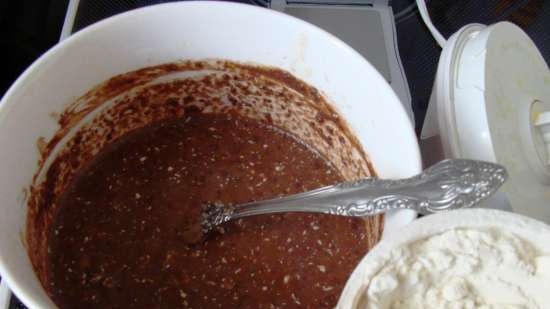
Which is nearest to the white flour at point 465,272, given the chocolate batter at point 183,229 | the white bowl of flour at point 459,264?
the white bowl of flour at point 459,264

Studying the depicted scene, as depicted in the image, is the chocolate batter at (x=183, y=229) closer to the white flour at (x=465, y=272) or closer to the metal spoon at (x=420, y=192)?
the metal spoon at (x=420, y=192)

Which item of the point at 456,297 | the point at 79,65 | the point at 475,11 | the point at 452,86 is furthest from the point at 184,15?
the point at 475,11

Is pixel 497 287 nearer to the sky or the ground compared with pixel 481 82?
nearer to the ground

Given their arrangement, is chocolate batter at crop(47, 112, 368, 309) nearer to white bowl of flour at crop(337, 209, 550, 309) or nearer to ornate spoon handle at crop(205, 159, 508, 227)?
ornate spoon handle at crop(205, 159, 508, 227)

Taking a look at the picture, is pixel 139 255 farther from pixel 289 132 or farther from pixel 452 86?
pixel 452 86

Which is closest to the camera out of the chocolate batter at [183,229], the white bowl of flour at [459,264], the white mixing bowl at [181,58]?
the white bowl of flour at [459,264]

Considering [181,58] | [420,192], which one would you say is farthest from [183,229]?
[420,192]

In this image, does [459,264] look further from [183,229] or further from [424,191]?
[183,229]

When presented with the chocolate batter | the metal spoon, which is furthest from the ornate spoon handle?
the chocolate batter
